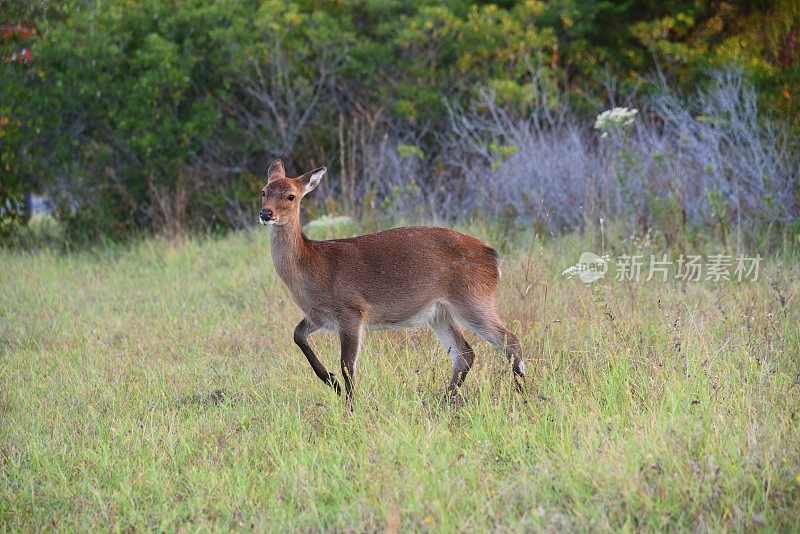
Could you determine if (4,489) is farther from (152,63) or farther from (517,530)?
(152,63)

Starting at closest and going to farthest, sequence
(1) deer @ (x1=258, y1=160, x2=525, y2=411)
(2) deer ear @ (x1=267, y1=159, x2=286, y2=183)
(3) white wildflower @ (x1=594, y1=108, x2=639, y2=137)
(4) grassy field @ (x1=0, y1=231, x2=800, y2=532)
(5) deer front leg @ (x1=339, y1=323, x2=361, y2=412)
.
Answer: (4) grassy field @ (x1=0, y1=231, x2=800, y2=532) → (5) deer front leg @ (x1=339, y1=323, x2=361, y2=412) → (1) deer @ (x1=258, y1=160, x2=525, y2=411) → (2) deer ear @ (x1=267, y1=159, x2=286, y2=183) → (3) white wildflower @ (x1=594, y1=108, x2=639, y2=137)

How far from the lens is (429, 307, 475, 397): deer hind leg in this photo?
6.18 metres

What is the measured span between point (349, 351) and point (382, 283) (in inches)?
17.7

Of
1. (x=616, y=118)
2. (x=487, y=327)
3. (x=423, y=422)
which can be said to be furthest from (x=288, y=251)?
(x=616, y=118)

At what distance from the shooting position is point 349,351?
19.5ft

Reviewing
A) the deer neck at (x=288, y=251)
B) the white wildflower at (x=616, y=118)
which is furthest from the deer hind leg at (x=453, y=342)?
the white wildflower at (x=616, y=118)

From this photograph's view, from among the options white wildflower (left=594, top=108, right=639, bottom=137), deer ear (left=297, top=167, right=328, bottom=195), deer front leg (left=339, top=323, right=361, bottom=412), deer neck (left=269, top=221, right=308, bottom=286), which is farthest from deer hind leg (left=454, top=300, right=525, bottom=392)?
white wildflower (left=594, top=108, right=639, bottom=137)

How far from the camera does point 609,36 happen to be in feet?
54.5

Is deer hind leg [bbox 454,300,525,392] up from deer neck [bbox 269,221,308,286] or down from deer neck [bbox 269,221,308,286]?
down

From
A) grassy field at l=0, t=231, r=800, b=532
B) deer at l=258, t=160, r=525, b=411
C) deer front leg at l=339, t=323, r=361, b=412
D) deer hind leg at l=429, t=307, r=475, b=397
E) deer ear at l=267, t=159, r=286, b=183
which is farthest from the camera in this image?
deer ear at l=267, t=159, r=286, b=183

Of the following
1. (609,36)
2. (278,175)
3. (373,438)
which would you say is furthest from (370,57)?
(373,438)

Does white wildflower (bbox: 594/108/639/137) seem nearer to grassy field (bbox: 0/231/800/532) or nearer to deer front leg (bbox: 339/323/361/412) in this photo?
grassy field (bbox: 0/231/800/532)

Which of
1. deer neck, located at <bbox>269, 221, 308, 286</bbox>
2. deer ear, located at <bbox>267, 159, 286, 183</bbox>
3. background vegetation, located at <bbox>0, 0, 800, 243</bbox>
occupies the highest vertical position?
deer ear, located at <bbox>267, 159, 286, 183</bbox>

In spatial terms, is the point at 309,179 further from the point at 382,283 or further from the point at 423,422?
the point at 423,422
